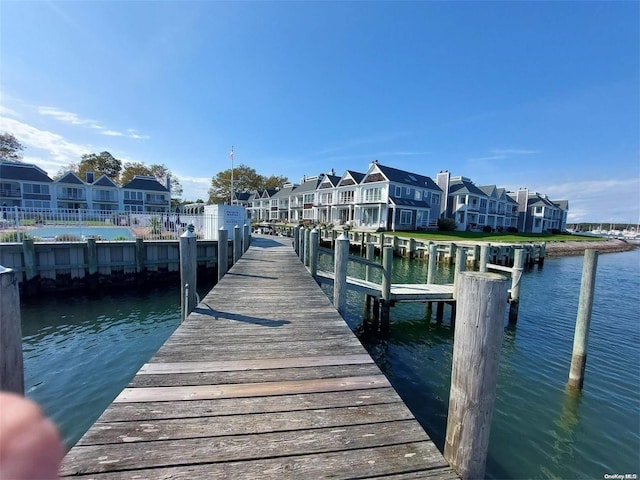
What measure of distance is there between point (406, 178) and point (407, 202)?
4.79 meters

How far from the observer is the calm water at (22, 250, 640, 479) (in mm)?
4301

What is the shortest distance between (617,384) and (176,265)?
14684mm

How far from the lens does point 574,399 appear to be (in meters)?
5.47

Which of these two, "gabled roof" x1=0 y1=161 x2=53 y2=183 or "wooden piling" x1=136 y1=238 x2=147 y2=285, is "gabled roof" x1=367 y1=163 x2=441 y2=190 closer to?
→ "wooden piling" x1=136 y1=238 x2=147 y2=285

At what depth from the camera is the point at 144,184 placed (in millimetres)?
50156

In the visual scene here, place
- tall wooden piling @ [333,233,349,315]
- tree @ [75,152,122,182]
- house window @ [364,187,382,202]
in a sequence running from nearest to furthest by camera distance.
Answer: tall wooden piling @ [333,233,349,315] < house window @ [364,187,382,202] < tree @ [75,152,122,182]

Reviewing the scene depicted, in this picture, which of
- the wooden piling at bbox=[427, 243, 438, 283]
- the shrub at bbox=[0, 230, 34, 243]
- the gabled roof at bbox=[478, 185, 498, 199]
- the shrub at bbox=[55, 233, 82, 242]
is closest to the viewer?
the wooden piling at bbox=[427, 243, 438, 283]

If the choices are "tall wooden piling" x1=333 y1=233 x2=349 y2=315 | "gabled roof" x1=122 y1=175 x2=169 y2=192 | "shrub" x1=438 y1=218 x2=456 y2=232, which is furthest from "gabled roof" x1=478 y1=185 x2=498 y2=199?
"gabled roof" x1=122 y1=175 x2=169 y2=192

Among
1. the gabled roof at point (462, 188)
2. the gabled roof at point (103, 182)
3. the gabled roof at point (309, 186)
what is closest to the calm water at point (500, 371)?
the gabled roof at point (462, 188)

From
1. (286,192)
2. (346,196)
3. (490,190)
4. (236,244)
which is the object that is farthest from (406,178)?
(236,244)

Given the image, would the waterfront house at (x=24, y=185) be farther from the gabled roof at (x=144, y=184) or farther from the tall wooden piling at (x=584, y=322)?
the tall wooden piling at (x=584, y=322)

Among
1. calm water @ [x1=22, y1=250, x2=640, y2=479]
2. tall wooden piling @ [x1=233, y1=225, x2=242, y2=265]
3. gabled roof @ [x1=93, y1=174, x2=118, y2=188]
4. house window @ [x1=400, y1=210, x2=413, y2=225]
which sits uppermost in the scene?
gabled roof @ [x1=93, y1=174, x2=118, y2=188]

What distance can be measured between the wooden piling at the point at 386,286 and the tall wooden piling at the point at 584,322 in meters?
3.99

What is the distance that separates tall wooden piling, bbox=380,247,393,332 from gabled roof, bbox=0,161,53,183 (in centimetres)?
5401
